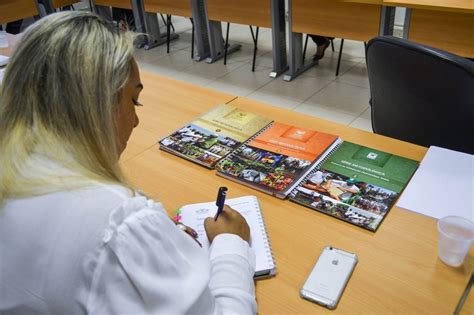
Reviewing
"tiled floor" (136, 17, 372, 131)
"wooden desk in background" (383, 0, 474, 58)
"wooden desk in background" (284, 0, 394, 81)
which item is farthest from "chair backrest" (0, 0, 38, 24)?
"wooden desk in background" (383, 0, 474, 58)

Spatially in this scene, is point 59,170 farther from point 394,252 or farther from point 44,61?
point 394,252

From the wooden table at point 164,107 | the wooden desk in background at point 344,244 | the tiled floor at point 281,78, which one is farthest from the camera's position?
the tiled floor at point 281,78

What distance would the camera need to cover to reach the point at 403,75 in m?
1.44

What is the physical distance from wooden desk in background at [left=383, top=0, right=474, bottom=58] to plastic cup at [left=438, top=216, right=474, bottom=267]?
187cm

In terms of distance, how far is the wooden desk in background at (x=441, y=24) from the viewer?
2473 millimetres

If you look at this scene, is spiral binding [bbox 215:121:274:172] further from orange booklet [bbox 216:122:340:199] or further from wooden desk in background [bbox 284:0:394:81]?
wooden desk in background [bbox 284:0:394:81]

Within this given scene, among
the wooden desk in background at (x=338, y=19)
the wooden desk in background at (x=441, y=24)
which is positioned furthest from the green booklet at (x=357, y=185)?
the wooden desk in background at (x=338, y=19)

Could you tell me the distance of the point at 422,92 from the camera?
145 centimetres

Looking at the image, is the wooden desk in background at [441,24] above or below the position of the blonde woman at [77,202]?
below

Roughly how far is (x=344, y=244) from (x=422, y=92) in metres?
0.73

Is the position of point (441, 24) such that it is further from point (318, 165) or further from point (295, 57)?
point (318, 165)

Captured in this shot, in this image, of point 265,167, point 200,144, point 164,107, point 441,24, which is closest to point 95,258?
point 265,167

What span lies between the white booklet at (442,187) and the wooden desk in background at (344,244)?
0.04m

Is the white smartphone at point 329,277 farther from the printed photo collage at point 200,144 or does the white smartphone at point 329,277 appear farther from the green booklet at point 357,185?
the printed photo collage at point 200,144
